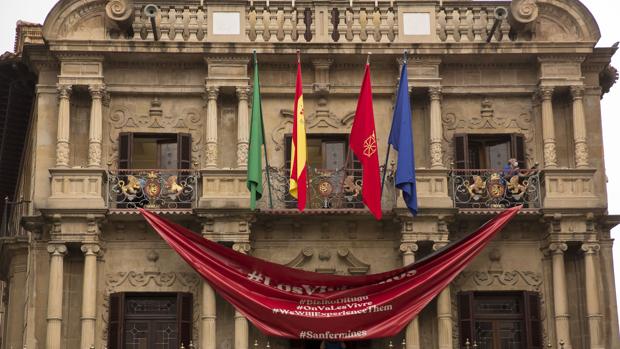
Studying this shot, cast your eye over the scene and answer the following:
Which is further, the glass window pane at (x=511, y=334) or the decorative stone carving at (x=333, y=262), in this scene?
the decorative stone carving at (x=333, y=262)

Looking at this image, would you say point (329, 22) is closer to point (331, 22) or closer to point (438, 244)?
point (331, 22)

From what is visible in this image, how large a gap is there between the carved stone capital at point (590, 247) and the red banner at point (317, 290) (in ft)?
8.52

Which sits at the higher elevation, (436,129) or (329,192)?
(436,129)

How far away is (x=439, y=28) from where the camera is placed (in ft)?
109

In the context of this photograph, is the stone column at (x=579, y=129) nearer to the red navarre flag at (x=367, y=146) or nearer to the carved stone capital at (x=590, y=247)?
the carved stone capital at (x=590, y=247)

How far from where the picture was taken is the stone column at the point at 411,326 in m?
30.8

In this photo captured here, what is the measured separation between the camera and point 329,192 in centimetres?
3191

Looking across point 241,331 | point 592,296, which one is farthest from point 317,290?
point 592,296

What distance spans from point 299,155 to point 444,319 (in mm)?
4849

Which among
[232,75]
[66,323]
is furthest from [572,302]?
[66,323]

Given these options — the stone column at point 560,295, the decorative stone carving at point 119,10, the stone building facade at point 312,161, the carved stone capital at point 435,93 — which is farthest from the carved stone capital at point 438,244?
the decorative stone carving at point 119,10

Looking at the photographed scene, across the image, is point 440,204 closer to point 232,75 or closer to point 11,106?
point 232,75

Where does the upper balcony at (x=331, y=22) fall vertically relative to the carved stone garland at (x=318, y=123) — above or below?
above

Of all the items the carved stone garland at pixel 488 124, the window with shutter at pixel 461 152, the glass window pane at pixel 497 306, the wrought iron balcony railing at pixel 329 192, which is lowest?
the glass window pane at pixel 497 306
